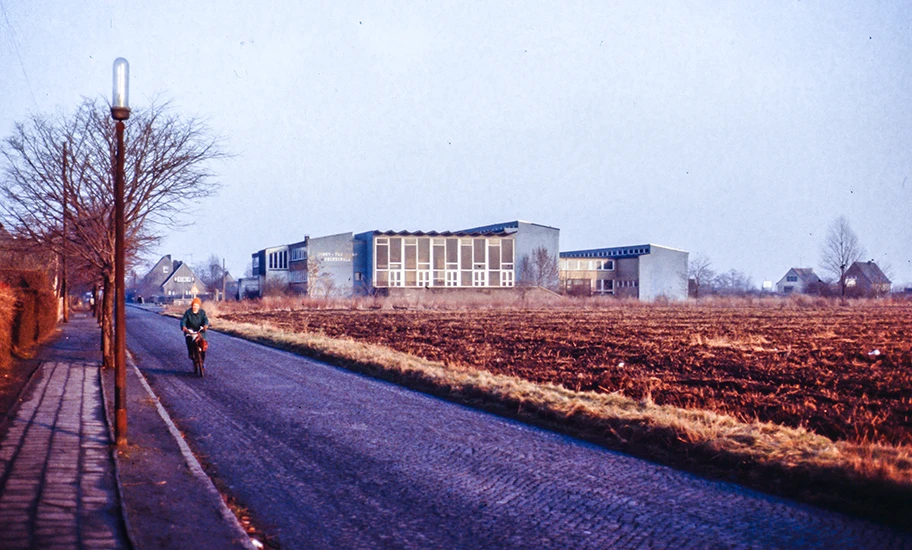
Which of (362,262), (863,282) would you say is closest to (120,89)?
(362,262)

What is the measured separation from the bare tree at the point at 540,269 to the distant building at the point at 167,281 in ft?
195

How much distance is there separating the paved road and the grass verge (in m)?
0.41

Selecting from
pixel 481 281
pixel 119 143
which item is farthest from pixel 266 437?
pixel 481 281

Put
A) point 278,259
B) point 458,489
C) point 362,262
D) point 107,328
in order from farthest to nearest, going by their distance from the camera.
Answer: point 278,259 < point 362,262 < point 107,328 < point 458,489

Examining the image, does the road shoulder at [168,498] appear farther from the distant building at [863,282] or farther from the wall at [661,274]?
the distant building at [863,282]

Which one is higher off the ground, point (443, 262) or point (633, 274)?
point (443, 262)

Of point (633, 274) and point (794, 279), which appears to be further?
point (794, 279)

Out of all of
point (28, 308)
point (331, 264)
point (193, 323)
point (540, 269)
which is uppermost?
point (331, 264)

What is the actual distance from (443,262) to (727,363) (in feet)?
182

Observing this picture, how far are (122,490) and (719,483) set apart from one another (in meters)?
5.66

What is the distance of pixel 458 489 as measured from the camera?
7105 mm

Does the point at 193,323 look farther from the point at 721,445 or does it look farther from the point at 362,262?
the point at 362,262

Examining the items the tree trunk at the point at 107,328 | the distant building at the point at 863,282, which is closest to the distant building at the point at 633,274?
the distant building at the point at 863,282

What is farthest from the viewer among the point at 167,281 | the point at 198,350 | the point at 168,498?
the point at 167,281
